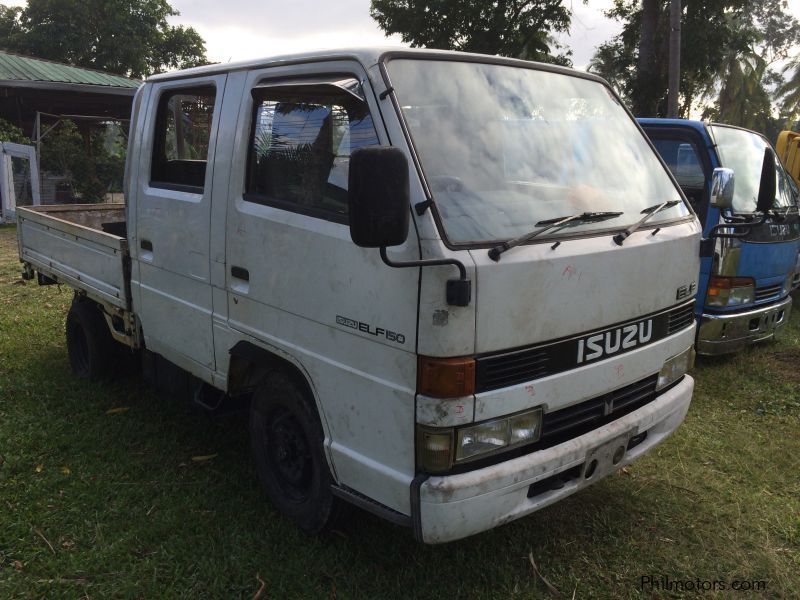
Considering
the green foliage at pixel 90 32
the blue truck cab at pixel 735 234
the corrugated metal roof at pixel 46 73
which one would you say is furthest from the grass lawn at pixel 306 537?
the green foliage at pixel 90 32

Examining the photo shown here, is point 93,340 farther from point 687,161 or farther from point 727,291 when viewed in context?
point 687,161

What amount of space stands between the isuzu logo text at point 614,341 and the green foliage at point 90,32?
3167 cm

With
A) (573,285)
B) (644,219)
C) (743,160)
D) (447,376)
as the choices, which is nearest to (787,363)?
(743,160)

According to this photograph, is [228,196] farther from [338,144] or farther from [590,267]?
[590,267]

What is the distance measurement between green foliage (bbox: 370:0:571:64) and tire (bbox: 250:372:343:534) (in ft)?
52.4

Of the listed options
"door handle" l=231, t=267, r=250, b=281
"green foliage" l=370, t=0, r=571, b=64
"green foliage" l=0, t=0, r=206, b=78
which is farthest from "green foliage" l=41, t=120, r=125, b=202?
"door handle" l=231, t=267, r=250, b=281

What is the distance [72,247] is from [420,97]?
127 inches

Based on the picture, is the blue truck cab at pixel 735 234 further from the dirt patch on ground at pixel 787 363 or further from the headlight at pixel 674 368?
the headlight at pixel 674 368

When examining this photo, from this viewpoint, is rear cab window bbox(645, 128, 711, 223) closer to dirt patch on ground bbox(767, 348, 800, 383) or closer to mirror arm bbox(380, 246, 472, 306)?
dirt patch on ground bbox(767, 348, 800, 383)

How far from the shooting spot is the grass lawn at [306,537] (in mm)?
2768

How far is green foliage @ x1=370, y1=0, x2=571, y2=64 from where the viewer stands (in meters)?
17.5

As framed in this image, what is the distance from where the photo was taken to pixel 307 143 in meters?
2.82

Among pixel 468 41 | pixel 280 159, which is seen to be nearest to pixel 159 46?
pixel 468 41

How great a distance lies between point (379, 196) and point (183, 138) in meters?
2.18
